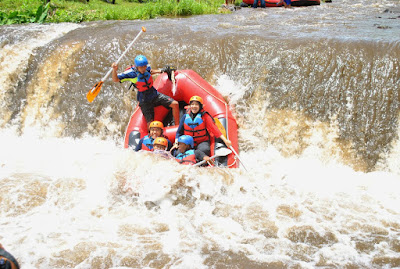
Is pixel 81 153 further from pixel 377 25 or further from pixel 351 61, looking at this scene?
pixel 377 25

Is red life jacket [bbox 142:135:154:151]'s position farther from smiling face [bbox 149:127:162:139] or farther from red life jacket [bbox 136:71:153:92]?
red life jacket [bbox 136:71:153:92]

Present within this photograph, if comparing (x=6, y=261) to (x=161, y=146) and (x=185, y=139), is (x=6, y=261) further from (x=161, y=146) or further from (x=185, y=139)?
(x=185, y=139)

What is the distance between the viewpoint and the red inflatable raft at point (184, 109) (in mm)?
5262

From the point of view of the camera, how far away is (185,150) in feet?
16.5

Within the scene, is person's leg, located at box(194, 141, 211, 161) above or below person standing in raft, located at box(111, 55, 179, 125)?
below

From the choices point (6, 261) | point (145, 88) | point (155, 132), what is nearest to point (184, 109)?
point (145, 88)

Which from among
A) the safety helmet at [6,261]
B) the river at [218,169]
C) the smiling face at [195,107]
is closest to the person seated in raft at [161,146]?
the river at [218,169]

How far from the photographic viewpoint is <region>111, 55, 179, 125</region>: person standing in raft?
524cm

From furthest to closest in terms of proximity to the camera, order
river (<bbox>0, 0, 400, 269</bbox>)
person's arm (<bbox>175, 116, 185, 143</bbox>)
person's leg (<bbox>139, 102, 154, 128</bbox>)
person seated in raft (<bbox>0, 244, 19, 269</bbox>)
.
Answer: person's leg (<bbox>139, 102, 154, 128</bbox>), person's arm (<bbox>175, 116, 185, 143</bbox>), river (<bbox>0, 0, 400, 269</bbox>), person seated in raft (<bbox>0, 244, 19, 269</bbox>)

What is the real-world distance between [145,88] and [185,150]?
1056 millimetres

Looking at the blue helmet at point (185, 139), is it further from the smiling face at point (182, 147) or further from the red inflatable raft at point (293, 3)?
the red inflatable raft at point (293, 3)

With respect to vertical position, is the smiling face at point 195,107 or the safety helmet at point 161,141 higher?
the smiling face at point 195,107

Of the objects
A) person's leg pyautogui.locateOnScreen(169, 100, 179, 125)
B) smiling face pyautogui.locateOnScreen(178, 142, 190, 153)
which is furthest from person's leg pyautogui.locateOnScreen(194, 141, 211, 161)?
person's leg pyautogui.locateOnScreen(169, 100, 179, 125)

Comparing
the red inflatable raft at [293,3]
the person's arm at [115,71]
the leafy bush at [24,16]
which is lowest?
the person's arm at [115,71]
